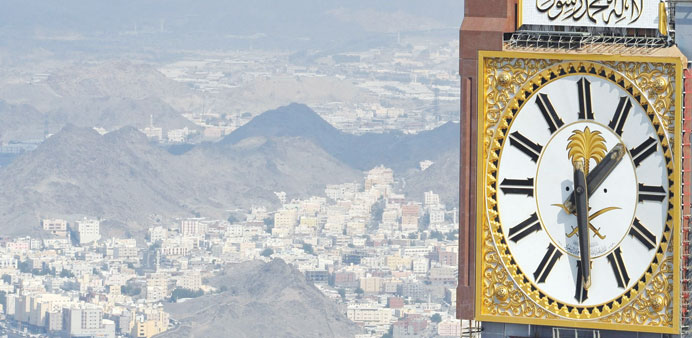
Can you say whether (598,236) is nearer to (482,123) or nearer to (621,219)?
(621,219)

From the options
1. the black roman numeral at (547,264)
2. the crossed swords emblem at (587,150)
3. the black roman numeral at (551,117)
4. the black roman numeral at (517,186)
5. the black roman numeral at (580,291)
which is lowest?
the black roman numeral at (580,291)

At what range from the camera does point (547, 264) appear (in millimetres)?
16625

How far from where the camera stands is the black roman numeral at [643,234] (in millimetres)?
16562

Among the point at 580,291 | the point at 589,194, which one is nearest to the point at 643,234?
the point at 589,194

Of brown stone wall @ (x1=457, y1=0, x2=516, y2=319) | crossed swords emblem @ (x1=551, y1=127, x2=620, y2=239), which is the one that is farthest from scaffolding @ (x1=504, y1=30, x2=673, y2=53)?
crossed swords emblem @ (x1=551, y1=127, x2=620, y2=239)

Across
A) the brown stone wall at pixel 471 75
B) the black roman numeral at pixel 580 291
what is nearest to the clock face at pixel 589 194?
the black roman numeral at pixel 580 291

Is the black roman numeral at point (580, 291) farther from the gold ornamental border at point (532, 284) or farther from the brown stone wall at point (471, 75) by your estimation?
the brown stone wall at point (471, 75)

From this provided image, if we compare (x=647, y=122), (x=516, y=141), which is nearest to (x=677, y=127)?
(x=647, y=122)

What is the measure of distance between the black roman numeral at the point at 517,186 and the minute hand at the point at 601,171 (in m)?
0.33

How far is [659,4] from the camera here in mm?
16750

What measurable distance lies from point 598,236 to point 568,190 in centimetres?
45

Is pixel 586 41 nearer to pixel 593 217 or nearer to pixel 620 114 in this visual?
pixel 620 114

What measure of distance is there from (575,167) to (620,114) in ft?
1.90

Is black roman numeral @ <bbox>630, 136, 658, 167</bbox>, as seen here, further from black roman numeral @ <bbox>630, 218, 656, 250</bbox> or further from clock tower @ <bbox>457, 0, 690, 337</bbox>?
black roman numeral @ <bbox>630, 218, 656, 250</bbox>
